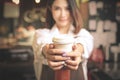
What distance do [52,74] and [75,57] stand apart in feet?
0.33

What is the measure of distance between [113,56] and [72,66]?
0.58ft

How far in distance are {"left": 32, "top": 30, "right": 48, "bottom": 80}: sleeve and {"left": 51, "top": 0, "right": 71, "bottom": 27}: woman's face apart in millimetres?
71

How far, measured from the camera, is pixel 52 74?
98 cm

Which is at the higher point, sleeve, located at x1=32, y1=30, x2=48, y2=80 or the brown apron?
sleeve, located at x1=32, y1=30, x2=48, y2=80

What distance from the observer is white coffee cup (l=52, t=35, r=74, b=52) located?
918mm

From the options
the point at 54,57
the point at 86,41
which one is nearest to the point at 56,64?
the point at 54,57

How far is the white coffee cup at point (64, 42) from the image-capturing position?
0.92 metres

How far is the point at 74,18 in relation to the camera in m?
1.00

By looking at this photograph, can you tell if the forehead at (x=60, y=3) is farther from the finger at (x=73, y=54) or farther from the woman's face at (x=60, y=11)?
the finger at (x=73, y=54)

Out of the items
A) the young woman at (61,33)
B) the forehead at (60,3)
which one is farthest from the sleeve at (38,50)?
the forehead at (60,3)

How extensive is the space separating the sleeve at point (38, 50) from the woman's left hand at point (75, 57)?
3.5 inches

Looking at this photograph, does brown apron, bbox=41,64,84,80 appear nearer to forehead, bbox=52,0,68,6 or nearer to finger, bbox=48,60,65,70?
finger, bbox=48,60,65,70

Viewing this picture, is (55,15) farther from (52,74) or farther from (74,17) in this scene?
(52,74)

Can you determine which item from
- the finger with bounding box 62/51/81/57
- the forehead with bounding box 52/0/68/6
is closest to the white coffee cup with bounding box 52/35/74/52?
the finger with bounding box 62/51/81/57
